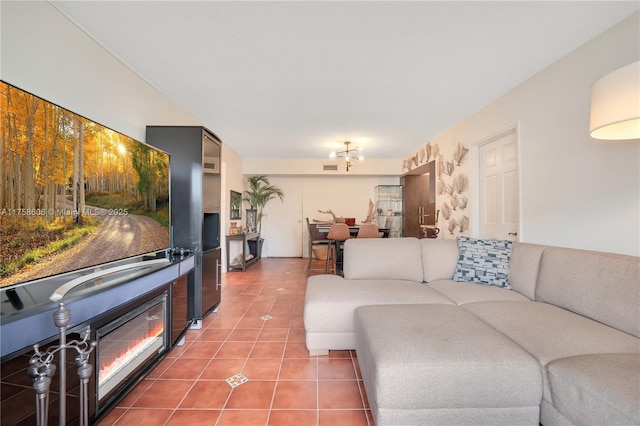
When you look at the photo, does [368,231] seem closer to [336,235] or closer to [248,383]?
[336,235]

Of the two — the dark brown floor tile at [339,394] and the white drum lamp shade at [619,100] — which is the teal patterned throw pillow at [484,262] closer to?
the white drum lamp shade at [619,100]

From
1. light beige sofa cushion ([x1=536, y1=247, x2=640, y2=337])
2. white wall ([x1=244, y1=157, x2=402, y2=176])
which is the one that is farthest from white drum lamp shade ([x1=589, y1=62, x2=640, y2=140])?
white wall ([x1=244, y1=157, x2=402, y2=176])

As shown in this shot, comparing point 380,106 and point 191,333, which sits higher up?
point 380,106

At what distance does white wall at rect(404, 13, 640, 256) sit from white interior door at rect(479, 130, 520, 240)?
10.0 inches

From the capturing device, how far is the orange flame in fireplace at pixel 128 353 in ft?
4.26

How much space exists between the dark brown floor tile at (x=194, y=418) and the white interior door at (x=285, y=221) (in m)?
5.16

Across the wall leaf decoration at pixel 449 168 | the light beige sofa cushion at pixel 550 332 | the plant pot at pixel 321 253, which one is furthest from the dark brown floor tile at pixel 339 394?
the plant pot at pixel 321 253

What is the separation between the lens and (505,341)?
1244mm

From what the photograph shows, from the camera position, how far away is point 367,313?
164 cm

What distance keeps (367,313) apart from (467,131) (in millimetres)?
3057

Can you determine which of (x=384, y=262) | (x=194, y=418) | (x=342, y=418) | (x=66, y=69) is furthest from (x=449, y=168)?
(x=66, y=69)

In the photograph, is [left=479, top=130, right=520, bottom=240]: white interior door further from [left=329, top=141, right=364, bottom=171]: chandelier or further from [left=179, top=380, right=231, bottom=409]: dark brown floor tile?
[left=179, top=380, right=231, bottom=409]: dark brown floor tile

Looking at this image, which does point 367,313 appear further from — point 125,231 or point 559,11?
point 559,11

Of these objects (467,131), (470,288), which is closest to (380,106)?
(467,131)
